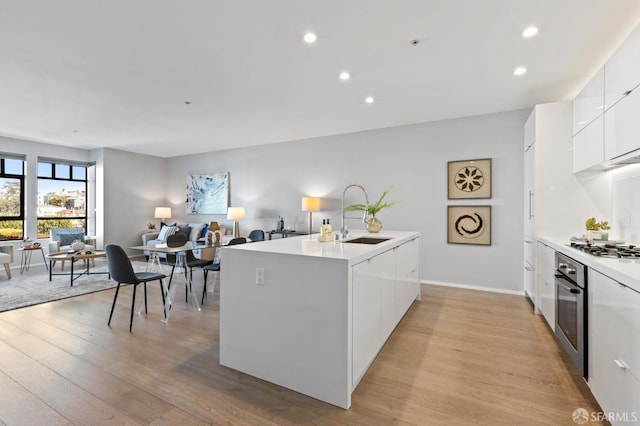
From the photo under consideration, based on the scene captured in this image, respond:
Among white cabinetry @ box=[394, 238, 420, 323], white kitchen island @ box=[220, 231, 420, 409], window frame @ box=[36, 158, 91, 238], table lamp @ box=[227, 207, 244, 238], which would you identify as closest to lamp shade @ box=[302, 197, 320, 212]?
table lamp @ box=[227, 207, 244, 238]

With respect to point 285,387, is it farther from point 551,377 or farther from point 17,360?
point 17,360

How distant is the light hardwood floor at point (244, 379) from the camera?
1725 millimetres

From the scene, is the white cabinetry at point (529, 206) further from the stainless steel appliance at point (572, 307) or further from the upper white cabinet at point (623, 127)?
the stainless steel appliance at point (572, 307)

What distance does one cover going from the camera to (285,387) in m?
1.97

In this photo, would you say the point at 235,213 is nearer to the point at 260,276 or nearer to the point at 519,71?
the point at 260,276

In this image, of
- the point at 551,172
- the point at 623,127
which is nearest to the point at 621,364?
the point at 623,127

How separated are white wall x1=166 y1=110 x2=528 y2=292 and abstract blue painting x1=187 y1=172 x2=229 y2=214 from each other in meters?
0.51

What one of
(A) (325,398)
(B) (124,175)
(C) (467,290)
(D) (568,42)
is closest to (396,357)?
(A) (325,398)

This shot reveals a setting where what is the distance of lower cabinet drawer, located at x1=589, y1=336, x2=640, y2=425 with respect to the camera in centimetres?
136

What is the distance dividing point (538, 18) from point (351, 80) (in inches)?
65.1

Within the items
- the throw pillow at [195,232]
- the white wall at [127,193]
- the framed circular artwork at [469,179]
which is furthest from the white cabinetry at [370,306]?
the white wall at [127,193]

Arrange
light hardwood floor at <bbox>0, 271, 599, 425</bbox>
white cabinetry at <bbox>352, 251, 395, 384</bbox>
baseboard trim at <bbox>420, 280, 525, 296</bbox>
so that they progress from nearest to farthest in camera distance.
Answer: light hardwood floor at <bbox>0, 271, 599, 425</bbox> < white cabinetry at <bbox>352, 251, 395, 384</bbox> < baseboard trim at <bbox>420, 280, 525, 296</bbox>

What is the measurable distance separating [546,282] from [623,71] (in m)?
1.88

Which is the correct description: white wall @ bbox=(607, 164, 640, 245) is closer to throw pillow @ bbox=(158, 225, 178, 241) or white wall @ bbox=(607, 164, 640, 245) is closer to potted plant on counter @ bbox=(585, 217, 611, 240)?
potted plant on counter @ bbox=(585, 217, 611, 240)
